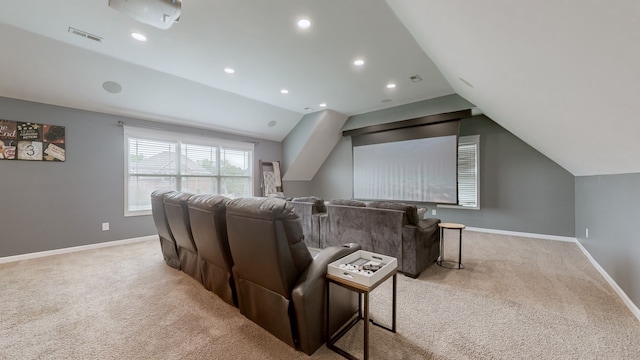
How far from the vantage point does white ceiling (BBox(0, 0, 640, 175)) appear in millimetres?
1313

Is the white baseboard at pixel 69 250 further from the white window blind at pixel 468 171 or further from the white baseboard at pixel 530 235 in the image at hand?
the white baseboard at pixel 530 235

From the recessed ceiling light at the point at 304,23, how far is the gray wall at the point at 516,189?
14.7ft

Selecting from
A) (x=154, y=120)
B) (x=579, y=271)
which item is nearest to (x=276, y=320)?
(x=579, y=271)

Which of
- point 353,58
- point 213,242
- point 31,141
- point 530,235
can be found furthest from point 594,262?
point 31,141

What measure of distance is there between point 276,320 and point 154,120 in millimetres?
5133

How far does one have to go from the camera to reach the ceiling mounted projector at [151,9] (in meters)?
1.72

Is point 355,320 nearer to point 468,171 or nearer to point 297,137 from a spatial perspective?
point 468,171

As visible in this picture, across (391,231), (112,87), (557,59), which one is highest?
(112,87)

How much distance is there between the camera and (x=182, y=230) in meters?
2.66

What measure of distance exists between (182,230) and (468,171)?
573 cm

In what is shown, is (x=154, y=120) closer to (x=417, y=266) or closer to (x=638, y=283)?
(x=417, y=266)

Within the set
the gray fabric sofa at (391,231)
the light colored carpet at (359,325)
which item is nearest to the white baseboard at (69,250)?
the light colored carpet at (359,325)

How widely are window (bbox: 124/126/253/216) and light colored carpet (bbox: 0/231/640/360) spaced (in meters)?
1.92

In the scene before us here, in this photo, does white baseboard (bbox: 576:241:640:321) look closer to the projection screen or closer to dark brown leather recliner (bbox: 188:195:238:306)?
the projection screen
